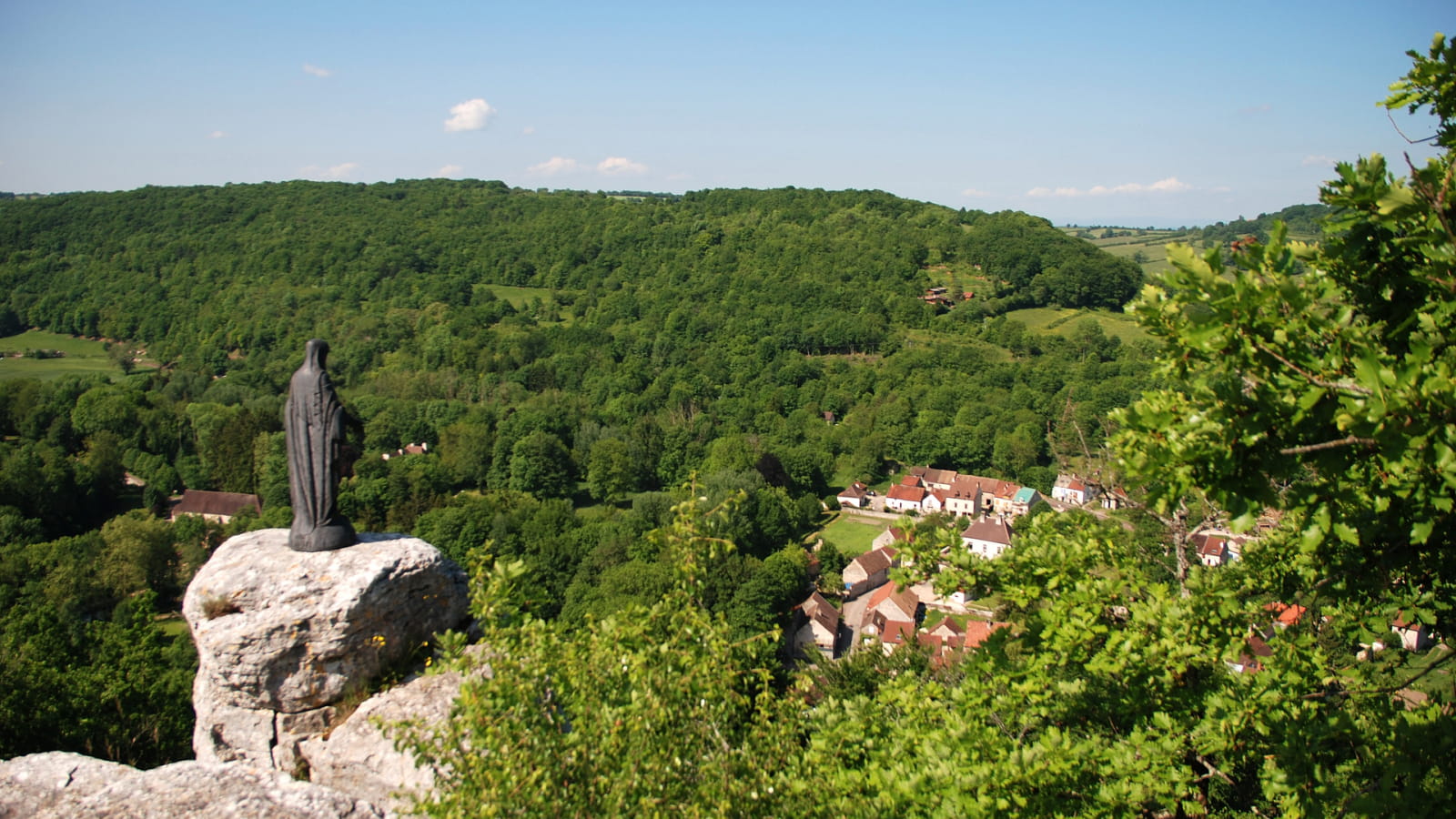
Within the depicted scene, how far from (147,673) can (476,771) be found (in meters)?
13.1

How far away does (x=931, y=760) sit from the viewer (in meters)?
5.11

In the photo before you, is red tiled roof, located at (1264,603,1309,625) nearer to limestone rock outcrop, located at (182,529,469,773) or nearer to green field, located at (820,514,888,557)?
limestone rock outcrop, located at (182,529,469,773)

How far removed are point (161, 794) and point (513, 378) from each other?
7109 centimetres

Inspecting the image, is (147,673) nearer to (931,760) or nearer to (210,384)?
(931,760)

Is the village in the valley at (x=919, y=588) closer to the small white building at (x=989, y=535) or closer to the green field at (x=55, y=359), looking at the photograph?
the small white building at (x=989, y=535)

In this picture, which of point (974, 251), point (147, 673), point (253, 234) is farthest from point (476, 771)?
point (253, 234)

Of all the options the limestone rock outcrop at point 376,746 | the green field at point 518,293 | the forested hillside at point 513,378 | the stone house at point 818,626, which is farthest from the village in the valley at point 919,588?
the green field at point 518,293

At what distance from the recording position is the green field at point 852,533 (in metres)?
44.5

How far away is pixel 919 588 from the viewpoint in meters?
Answer: 38.7

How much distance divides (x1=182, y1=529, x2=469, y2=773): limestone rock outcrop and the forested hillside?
1.41 m

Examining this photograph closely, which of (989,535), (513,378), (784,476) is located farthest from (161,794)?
(513,378)

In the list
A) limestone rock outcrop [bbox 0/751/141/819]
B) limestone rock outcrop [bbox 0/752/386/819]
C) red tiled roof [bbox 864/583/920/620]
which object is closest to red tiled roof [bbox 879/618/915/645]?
red tiled roof [bbox 864/583/920/620]

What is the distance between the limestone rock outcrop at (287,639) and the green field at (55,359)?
7217 cm

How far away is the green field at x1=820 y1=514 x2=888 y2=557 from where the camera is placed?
146ft
